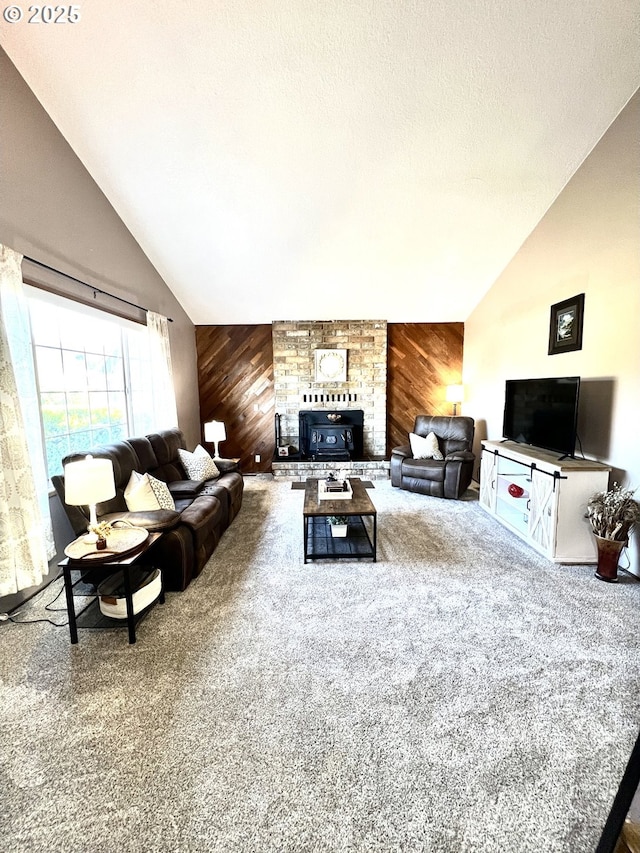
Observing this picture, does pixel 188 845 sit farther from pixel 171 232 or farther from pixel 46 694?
pixel 171 232

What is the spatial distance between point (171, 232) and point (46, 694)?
3.94 meters

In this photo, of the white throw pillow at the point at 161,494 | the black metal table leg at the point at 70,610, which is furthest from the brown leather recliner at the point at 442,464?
the black metal table leg at the point at 70,610

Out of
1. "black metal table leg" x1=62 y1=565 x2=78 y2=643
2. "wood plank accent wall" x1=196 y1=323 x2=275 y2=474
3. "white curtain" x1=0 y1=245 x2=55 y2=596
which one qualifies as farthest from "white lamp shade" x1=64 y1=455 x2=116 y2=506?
"wood plank accent wall" x1=196 y1=323 x2=275 y2=474

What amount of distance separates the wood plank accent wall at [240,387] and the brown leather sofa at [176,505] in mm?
1777

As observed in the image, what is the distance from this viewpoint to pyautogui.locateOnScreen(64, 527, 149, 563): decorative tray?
1917 mm

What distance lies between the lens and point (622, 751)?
136 centimetres

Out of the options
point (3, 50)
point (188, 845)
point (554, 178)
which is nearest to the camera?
point (188, 845)

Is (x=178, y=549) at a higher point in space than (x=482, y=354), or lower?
lower

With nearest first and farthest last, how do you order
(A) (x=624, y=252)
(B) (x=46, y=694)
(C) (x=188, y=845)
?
(C) (x=188, y=845) → (B) (x=46, y=694) → (A) (x=624, y=252)

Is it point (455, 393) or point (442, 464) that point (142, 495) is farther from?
point (455, 393)

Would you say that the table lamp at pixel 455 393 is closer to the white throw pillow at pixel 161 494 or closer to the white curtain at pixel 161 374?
the white curtain at pixel 161 374

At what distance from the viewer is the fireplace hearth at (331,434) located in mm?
5730

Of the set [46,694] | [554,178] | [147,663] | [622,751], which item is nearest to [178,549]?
[147,663]

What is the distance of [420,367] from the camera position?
5879 millimetres
